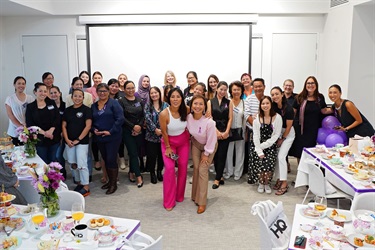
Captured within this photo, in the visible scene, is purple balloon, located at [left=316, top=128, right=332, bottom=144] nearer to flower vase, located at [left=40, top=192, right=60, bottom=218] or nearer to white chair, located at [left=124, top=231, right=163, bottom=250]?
white chair, located at [left=124, top=231, right=163, bottom=250]

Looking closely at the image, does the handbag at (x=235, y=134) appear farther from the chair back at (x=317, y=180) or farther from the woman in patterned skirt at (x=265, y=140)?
the chair back at (x=317, y=180)

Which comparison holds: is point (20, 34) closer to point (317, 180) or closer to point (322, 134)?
point (322, 134)

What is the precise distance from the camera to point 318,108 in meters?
4.89

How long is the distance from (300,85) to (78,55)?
465cm

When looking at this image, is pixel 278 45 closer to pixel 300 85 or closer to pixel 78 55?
pixel 300 85

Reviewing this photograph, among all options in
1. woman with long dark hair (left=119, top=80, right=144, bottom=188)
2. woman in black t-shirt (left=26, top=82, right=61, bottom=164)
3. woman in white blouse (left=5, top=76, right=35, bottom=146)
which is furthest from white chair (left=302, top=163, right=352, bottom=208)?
woman in white blouse (left=5, top=76, right=35, bottom=146)

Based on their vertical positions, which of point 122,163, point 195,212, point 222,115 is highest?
point 222,115

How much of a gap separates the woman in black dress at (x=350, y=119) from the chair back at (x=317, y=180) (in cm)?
135

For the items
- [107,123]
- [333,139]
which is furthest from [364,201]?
[107,123]

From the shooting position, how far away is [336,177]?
4.00 m

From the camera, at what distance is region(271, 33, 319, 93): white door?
6.93 metres

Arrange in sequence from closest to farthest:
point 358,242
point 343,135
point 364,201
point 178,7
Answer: point 358,242 < point 364,201 < point 343,135 < point 178,7

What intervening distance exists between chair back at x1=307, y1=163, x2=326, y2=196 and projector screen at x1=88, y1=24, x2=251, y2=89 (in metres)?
3.63

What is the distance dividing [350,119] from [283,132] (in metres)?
0.91
